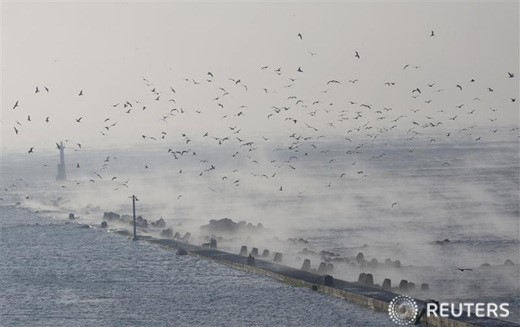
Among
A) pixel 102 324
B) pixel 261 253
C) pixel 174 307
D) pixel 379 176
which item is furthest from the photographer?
pixel 379 176

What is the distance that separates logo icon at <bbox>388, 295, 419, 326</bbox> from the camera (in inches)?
1472

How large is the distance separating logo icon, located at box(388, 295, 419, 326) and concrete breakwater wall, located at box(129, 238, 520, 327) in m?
0.27

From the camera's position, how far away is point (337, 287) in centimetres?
4447

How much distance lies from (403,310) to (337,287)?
233 inches

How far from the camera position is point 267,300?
43.9 m

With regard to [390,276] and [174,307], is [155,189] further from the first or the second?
[174,307]

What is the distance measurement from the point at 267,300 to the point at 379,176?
142m

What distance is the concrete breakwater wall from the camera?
35750 millimetres

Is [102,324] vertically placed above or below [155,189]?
below

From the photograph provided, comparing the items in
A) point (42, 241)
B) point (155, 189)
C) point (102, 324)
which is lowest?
point (102, 324)

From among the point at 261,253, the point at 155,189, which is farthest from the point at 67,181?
the point at 261,253

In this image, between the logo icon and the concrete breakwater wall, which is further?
the logo icon

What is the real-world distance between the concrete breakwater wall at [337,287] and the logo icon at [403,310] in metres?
0.27

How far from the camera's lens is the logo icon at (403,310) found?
3739 centimetres
